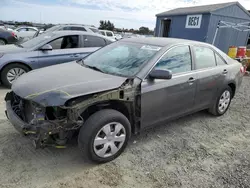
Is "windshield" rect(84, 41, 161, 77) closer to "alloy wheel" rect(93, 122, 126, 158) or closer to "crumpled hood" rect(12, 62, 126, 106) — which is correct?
"crumpled hood" rect(12, 62, 126, 106)

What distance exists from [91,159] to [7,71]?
393cm

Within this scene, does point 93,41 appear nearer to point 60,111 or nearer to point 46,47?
point 46,47

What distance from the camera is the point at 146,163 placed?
116 inches

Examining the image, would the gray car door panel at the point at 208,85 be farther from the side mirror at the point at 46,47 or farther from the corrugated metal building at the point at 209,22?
the corrugated metal building at the point at 209,22

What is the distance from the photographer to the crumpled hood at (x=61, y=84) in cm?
250

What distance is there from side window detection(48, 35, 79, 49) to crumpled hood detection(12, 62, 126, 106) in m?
2.86

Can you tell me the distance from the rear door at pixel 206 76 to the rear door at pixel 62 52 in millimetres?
3385

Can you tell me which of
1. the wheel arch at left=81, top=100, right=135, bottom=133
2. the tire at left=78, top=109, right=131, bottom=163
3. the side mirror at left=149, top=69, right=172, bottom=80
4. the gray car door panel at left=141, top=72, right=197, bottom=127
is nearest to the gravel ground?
the tire at left=78, top=109, right=131, bottom=163

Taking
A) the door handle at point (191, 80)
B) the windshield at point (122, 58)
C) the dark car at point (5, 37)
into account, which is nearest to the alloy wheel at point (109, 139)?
the windshield at point (122, 58)

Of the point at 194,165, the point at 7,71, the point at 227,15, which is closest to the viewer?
the point at 194,165

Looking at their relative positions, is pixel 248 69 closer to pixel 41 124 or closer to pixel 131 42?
pixel 131 42

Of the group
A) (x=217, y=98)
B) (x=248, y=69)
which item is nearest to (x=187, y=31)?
(x=248, y=69)

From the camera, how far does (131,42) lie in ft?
12.4

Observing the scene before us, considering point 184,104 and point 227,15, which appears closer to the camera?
point 184,104
